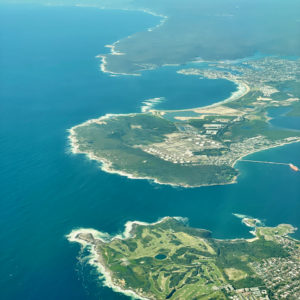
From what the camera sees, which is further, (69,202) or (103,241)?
(69,202)

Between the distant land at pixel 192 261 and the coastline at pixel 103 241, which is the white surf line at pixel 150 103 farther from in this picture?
the distant land at pixel 192 261

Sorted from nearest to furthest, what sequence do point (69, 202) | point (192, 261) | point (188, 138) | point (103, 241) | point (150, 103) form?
point (192, 261), point (103, 241), point (69, 202), point (188, 138), point (150, 103)

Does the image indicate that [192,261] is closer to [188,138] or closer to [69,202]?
[69,202]

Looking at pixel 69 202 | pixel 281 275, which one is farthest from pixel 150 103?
pixel 281 275

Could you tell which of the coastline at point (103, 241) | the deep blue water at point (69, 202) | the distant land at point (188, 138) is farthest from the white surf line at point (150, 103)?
the coastline at point (103, 241)

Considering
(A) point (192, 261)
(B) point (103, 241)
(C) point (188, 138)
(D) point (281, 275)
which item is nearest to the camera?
(D) point (281, 275)

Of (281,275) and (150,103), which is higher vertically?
(150,103)
